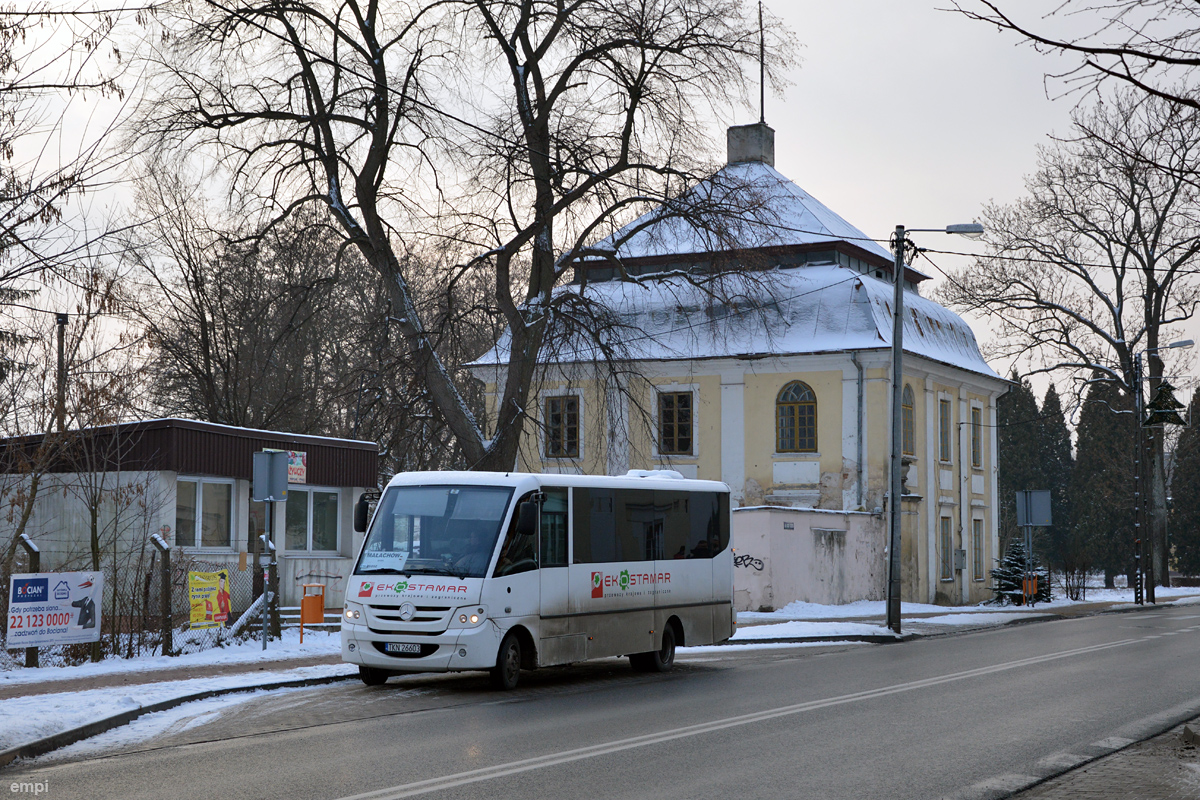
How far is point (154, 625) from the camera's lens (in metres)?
18.5

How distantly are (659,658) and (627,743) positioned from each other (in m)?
7.68

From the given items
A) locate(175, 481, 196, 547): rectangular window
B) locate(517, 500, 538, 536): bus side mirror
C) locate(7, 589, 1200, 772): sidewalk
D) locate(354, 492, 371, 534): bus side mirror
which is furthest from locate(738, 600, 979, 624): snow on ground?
locate(354, 492, 371, 534): bus side mirror

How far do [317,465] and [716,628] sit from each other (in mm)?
11532

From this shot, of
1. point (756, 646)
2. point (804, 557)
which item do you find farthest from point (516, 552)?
A: point (804, 557)

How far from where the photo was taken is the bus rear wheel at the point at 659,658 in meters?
18.4

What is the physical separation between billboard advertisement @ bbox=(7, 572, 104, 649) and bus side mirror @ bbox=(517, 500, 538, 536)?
5.37 meters

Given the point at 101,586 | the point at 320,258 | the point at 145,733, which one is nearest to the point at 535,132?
the point at 320,258

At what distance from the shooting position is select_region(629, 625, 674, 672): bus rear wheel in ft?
60.4

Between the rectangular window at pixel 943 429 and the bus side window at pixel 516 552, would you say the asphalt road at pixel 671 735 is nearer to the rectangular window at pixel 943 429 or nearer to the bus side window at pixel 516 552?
the bus side window at pixel 516 552

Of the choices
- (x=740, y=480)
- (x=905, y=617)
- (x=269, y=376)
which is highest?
(x=269, y=376)

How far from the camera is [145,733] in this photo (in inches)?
467

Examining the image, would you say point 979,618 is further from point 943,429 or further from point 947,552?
point 943,429

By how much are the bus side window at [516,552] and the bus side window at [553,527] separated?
219mm

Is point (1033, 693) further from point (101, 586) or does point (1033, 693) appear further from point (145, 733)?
point (101, 586)
